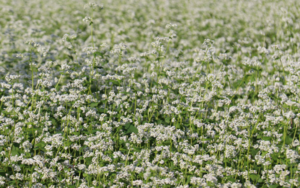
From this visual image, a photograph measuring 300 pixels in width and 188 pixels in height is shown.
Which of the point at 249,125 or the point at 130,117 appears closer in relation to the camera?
the point at 249,125

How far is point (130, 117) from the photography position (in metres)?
5.50

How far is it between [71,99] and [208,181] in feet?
7.69

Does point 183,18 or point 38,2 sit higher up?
point 38,2

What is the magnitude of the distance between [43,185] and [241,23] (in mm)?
10334

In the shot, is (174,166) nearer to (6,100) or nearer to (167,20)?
(6,100)

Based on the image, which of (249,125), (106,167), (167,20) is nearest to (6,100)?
(106,167)

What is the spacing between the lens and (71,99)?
4.77 m

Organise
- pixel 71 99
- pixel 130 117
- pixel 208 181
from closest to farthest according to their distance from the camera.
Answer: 1. pixel 208 181
2. pixel 71 99
3. pixel 130 117

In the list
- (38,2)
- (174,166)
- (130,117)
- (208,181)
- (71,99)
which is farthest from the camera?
(38,2)

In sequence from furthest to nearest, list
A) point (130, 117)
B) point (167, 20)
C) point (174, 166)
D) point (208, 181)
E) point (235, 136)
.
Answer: point (167, 20)
point (130, 117)
point (235, 136)
point (174, 166)
point (208, 181)

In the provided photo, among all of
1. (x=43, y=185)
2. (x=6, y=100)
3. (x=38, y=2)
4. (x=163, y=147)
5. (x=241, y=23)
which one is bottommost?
(x=43, y=185)

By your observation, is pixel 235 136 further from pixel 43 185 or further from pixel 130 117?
pixel 43 185

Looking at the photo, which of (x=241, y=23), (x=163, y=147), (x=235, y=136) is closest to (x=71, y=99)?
(x=163, y=147)

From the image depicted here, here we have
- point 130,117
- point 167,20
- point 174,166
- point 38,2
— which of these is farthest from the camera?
point 38,2
